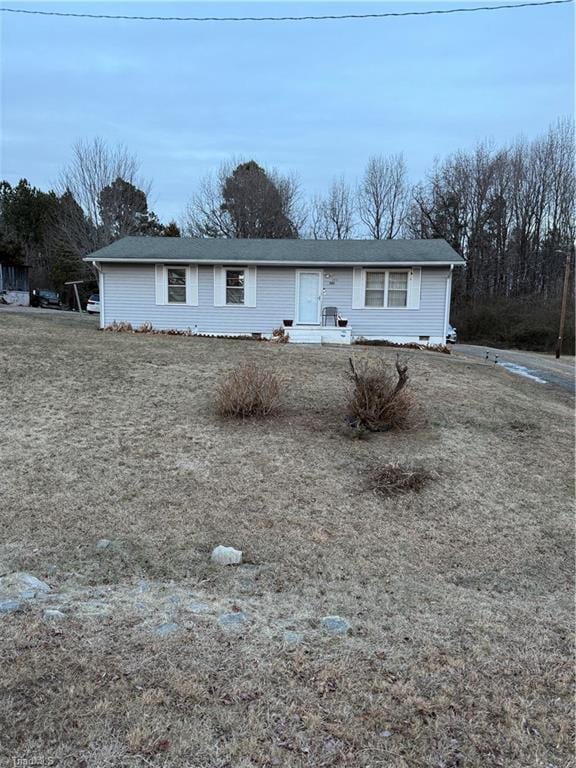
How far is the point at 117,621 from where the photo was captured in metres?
2.58

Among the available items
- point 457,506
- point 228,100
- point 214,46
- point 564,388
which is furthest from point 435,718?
point 228,100

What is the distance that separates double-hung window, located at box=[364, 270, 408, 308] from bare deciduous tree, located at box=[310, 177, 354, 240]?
841 inches

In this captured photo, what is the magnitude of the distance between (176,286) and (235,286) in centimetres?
187

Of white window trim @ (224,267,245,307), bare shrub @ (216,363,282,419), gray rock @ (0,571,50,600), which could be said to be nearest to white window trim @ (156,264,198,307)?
white window trim @ (224,267,245,307)

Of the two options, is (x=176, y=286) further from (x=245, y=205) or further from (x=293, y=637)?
(x=245, y=205)

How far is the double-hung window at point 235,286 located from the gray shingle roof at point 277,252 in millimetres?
526

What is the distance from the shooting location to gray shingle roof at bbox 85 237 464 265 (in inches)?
602

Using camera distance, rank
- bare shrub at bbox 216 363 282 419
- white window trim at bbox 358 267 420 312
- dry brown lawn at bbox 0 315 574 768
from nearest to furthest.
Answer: dry brown lawn at bbox 0 315 574 768, bare shrub at bbox 216 363 282 419, white window trim at bbox 358 267 420 312

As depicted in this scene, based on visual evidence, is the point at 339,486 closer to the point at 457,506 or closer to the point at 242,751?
the point at 457,506

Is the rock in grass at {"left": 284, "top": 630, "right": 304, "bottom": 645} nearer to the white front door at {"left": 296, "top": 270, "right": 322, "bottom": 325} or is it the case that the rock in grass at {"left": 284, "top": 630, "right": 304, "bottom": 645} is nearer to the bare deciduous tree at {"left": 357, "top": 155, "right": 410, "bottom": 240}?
the white front door at {"left": 296, "top": 270, "right": 322, "bottom": 325}

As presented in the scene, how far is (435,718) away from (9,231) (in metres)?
43.2

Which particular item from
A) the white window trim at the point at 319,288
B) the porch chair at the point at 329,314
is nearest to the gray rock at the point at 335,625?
the porch chair at the point at 329,314

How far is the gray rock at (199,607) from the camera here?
2.76m

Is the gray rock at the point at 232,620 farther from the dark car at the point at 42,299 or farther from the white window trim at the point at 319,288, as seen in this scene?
the dark car at the point at 42,299
